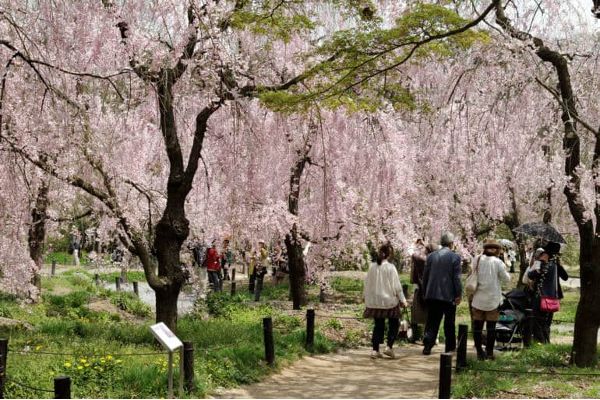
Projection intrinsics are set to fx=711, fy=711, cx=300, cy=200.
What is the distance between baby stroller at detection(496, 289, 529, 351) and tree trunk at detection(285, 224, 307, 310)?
19.7 feet

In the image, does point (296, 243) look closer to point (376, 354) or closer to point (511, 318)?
point (376, 354)

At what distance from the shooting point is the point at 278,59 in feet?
47.4

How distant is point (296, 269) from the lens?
16672 mm

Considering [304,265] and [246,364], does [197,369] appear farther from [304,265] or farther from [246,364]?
[304,265]

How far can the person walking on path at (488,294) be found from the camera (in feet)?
31.3

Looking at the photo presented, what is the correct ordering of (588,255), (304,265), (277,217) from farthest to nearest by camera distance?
(304,265) → (277,217) → (588,255)

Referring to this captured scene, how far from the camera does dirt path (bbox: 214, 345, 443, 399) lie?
8156mm

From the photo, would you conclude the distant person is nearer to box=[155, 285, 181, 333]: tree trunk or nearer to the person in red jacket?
box=[155, 285, 181, 333]: tree trunk

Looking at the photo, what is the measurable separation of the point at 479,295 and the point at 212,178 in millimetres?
7022

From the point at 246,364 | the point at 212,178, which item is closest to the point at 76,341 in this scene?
the point at 246,364

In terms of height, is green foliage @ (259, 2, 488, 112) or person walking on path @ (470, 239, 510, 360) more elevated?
green foliage @ (259, 2, 488, 112)

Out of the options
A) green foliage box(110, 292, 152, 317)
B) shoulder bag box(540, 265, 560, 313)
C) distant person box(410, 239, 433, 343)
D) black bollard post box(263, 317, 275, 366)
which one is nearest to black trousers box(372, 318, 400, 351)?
distant person box(410, 239, 433, 343)

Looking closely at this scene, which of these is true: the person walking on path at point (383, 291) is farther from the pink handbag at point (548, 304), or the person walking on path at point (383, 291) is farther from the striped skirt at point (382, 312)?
the pink handbag at point (548, 304)

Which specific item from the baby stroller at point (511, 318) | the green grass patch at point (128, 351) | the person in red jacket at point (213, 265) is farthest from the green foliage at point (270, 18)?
the person in red jacket at point (213, 265)
